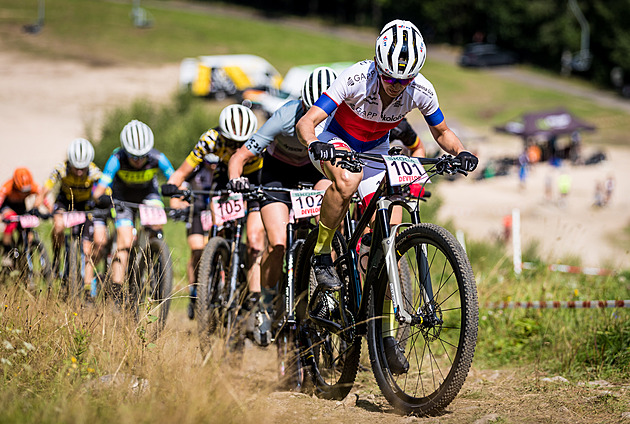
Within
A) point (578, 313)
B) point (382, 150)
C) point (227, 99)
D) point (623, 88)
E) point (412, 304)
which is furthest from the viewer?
point (623, 88)

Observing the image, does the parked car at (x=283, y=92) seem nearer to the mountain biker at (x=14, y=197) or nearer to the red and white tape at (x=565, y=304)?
the mountain biker at (x=14, y=197)

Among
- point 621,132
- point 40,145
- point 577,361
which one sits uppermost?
point 621,132

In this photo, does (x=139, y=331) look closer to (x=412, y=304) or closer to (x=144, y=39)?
(x=412, y=304)

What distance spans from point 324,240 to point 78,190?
528 centimetres

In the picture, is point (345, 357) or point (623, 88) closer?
point (345, 357)

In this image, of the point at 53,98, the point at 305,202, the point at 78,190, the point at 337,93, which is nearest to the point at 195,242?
the point at 78,190

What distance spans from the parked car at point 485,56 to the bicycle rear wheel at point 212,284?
187 feet

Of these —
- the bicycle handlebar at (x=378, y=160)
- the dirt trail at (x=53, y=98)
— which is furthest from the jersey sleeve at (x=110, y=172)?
the dirt trail at (x=53, y=98)

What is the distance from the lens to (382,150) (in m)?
5.45

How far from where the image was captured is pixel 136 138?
819cm

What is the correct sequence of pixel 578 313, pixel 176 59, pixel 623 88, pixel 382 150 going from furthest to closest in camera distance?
pixel 623 88 → pixel 176 59 → pixel 578 313 → pixel 382 150

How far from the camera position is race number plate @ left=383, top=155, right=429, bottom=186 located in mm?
4402

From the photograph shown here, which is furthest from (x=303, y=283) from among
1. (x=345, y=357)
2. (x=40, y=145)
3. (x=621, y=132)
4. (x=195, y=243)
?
(x=621, y=132)

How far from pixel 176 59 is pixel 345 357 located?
2047 inches
